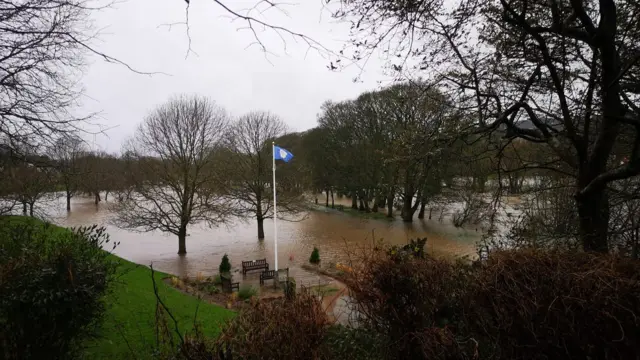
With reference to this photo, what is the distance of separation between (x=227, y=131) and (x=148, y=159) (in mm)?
5677

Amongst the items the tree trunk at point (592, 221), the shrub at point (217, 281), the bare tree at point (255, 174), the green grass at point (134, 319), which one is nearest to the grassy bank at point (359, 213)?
the bare tree at point (255, 174)

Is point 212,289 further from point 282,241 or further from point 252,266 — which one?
point 282,241

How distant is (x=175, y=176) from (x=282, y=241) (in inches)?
338

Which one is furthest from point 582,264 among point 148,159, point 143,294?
→ point 148,159

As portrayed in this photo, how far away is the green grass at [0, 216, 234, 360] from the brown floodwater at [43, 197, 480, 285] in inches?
225

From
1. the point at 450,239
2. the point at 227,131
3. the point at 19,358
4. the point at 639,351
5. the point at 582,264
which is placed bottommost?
the point at 450,239

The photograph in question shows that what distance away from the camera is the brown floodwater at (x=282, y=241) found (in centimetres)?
1783

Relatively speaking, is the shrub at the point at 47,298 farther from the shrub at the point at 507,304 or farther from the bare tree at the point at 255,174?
the bare tree at the point at 255,174

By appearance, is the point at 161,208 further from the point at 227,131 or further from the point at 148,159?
the point at 227,131

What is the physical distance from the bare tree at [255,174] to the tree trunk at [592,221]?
790 inches

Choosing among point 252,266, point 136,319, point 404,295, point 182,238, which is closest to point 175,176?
point 182,238

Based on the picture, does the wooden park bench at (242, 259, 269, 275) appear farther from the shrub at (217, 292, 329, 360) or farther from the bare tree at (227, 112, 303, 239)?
the shrub at (217, 292, 329, 360)

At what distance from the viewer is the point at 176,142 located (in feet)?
67.1

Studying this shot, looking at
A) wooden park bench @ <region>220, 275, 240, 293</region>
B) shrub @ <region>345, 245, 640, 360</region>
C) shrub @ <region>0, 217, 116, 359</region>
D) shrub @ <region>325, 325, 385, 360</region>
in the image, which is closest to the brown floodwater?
wooden park bench @ <region>220, 275, 240, 293</region>
